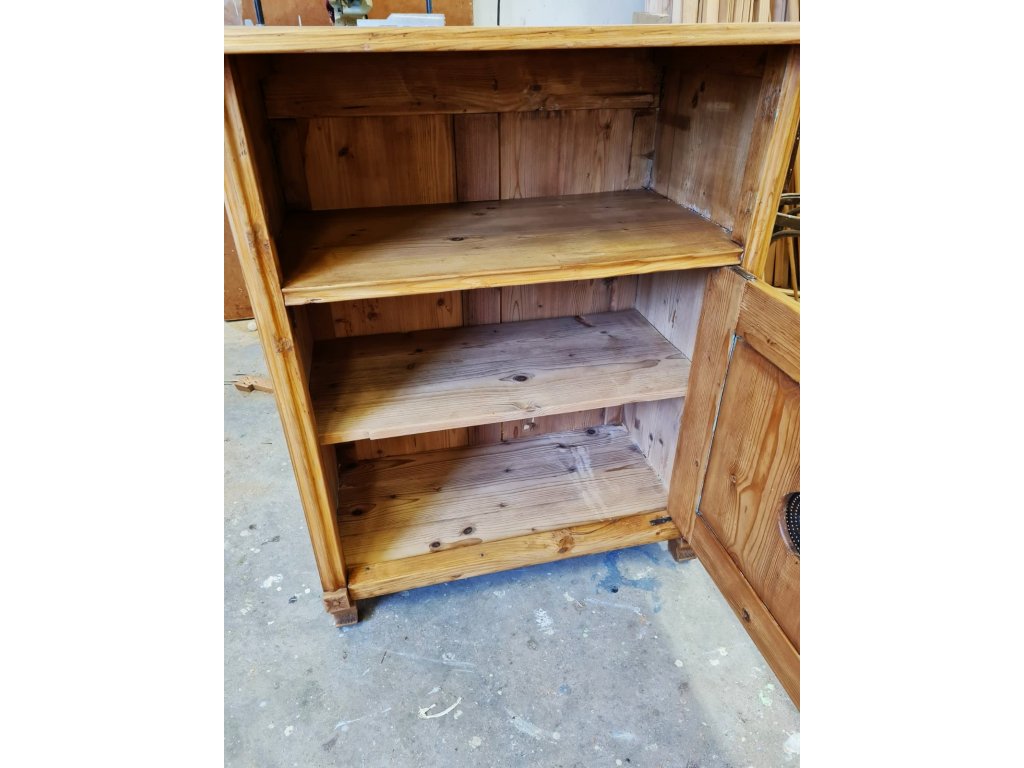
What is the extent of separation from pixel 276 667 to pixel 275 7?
167 cm

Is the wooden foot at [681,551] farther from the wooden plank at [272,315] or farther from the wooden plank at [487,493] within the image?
the wooden plank at [272,315]

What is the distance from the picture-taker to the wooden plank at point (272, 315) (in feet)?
2.64

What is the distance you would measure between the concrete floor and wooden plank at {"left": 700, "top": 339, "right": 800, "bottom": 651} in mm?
304

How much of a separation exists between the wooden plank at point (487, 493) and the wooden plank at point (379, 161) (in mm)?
698

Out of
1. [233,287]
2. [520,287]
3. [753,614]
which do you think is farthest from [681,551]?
[233,287]

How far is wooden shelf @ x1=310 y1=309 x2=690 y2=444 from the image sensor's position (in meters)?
1.20

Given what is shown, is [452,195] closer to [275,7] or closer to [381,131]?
[381,131]

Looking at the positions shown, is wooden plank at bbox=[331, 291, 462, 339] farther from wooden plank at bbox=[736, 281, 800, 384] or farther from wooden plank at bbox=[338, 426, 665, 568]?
wooden plank at bbox=[736, 281, 800, 384]

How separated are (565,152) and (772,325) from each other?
672 mm

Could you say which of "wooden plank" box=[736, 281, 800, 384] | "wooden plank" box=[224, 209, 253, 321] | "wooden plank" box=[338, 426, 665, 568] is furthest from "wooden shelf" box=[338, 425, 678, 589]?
"wooden plank" box=[224, 209, 253, 321]

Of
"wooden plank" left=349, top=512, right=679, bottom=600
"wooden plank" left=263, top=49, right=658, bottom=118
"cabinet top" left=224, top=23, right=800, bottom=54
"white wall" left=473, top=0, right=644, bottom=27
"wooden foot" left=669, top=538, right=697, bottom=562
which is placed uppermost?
"white wall" left=473, top=0, right=644, bottom=27

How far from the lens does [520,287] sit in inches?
59.5

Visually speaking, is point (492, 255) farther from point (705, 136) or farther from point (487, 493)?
point (487, 493)

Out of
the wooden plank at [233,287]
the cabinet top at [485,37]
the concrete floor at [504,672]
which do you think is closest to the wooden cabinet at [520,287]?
the cabinet top at [485,37]
